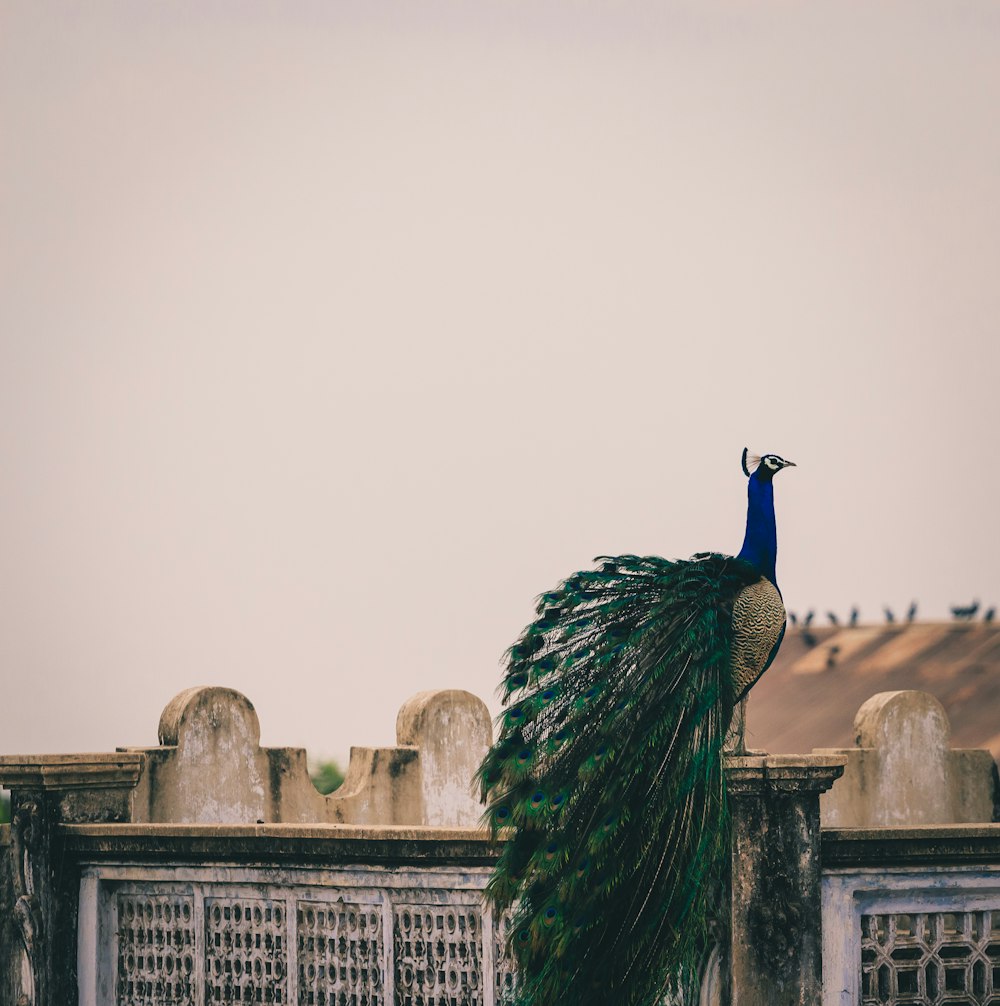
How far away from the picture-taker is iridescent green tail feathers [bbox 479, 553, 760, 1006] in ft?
34.8

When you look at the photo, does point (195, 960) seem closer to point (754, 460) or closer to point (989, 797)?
point (754, 460)

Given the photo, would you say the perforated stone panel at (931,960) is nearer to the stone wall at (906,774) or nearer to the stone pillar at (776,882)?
the stone pillar at (776,882)

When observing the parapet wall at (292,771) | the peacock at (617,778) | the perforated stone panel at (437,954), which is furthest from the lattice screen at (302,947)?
the parapet wall at (292,771)

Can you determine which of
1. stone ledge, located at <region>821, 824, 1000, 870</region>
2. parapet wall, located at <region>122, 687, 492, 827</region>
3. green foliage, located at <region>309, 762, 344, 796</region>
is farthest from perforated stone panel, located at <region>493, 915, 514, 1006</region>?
green foliage, located at <region>309, 762, 344, 796</region>

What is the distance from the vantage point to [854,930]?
1087 centimetres

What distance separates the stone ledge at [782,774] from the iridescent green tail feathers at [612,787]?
134mm

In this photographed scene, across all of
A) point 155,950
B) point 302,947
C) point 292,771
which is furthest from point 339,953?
point 292,771

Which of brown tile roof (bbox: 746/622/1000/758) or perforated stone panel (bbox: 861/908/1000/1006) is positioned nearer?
perforated stone panel (bbox: 861/908/1000/1006)

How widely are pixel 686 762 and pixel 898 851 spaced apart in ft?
3.87

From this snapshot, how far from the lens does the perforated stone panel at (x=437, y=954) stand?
1140 centimetres

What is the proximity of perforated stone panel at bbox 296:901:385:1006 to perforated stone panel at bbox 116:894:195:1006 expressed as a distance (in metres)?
0.85

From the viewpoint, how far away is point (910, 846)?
10938 mm

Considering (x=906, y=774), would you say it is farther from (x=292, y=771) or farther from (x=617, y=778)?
(x=617, y=778)

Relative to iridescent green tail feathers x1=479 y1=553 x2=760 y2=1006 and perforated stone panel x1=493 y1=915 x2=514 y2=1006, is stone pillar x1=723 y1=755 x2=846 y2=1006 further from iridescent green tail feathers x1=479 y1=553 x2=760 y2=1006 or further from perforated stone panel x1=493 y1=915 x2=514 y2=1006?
perforated stone panel x1=493 y1=915 x2=514 y2=1006
